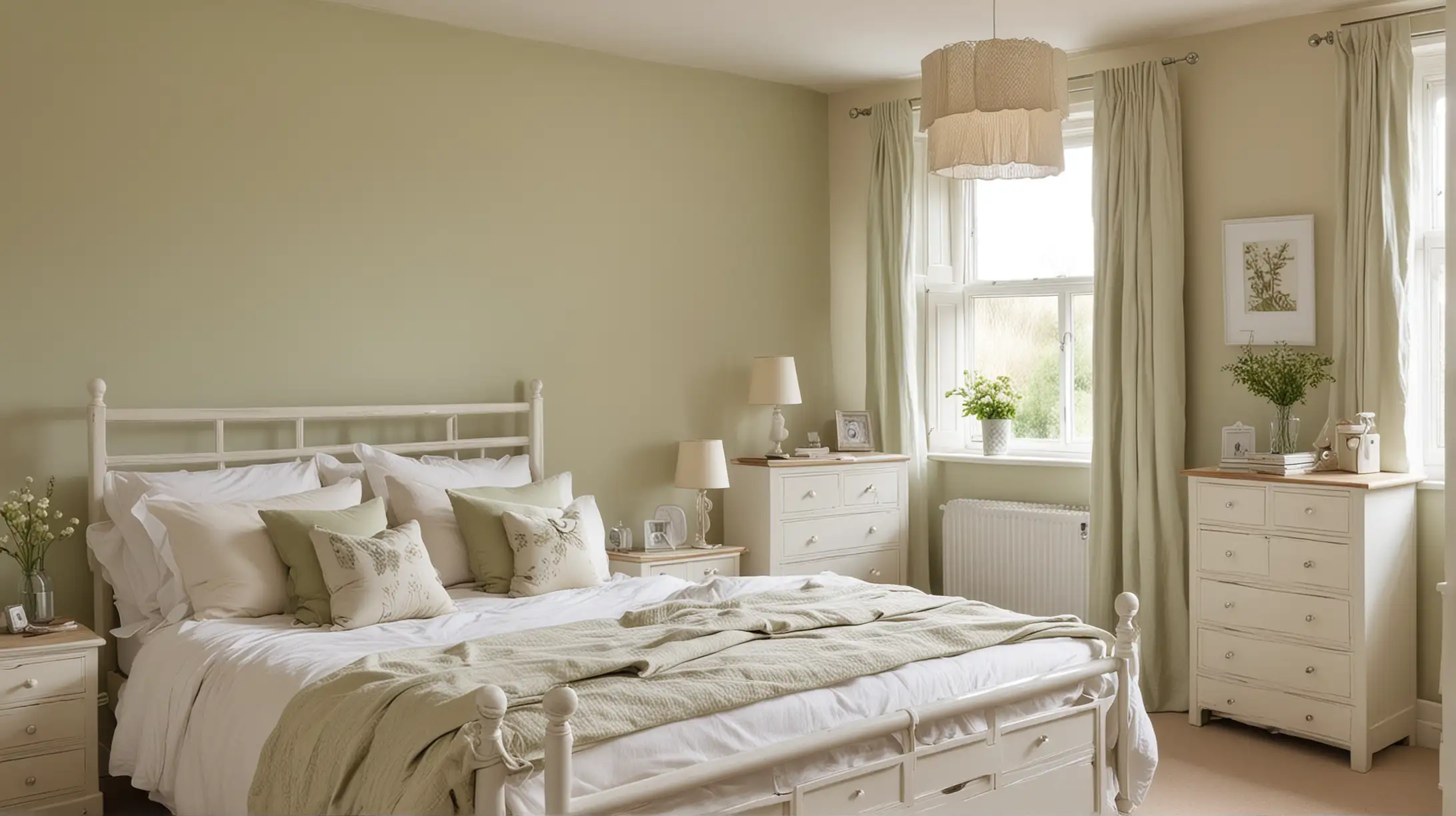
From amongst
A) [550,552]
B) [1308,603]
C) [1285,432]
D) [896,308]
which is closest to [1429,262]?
[1285,432]

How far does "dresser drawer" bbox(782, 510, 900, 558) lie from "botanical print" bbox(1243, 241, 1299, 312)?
1764 mm

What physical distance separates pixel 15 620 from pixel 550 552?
4.91 feet

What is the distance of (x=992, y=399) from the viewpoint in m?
5.32

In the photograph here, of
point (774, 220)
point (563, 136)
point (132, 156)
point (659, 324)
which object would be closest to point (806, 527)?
point (659, 324)

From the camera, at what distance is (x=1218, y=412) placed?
4633mm

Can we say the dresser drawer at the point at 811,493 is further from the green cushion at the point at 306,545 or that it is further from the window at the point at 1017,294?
the green cushion at the point at 306,545

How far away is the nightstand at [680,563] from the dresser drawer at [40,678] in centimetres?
188

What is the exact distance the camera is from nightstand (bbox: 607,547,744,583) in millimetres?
4523

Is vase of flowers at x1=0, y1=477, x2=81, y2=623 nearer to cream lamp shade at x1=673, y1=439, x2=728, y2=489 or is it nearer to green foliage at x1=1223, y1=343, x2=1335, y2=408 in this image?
cream lamp shade at x1=673, y1=439, x2=728, y2=489

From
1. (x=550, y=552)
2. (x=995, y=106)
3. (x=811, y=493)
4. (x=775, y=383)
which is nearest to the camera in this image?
(x=995, y=106)

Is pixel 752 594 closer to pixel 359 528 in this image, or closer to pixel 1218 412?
pixel 359 528

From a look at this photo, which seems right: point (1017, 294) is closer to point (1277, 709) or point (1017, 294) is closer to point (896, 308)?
point (896, 308)

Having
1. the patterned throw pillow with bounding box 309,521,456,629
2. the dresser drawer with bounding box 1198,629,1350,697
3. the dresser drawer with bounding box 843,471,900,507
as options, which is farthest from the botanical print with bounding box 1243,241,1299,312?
the patterned throw pillow with bounding box 309,521,456,629

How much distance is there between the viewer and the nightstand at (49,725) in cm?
306
